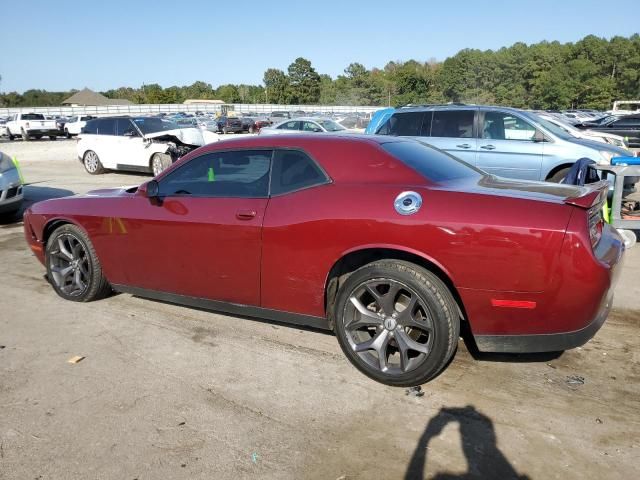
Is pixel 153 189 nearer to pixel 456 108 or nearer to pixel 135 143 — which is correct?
pixel 456 108

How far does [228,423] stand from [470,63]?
114214 mm

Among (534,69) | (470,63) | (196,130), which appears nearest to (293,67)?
(470,63)

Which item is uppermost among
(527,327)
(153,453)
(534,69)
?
(534,69)

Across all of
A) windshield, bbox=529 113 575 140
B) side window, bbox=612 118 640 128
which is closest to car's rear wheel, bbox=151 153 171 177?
windshield, bbox=529 113 575 140

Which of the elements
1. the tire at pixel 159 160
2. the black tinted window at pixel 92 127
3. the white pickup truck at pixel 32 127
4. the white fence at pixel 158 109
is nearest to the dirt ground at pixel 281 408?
the tire at pixel 159 160

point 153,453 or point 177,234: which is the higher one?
point 177,234

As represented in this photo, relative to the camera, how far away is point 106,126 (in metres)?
15.1

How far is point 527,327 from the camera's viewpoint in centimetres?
301

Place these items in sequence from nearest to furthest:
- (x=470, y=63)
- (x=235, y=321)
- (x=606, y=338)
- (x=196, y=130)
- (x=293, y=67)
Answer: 1. (x=606, y=338)
2. (x=235, y=321)
3. (x=196, y=130)
4. (x=470, y=63)
5. (x=293, y=67)

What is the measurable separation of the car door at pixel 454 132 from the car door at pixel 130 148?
778 centimetres

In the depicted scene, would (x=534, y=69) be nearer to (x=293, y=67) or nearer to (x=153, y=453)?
(x=293, y=67)

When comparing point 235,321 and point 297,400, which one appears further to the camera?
point 235,321

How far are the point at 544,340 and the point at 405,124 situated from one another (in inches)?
287

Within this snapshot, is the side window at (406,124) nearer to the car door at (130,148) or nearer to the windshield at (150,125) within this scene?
the car door at (130,148)
